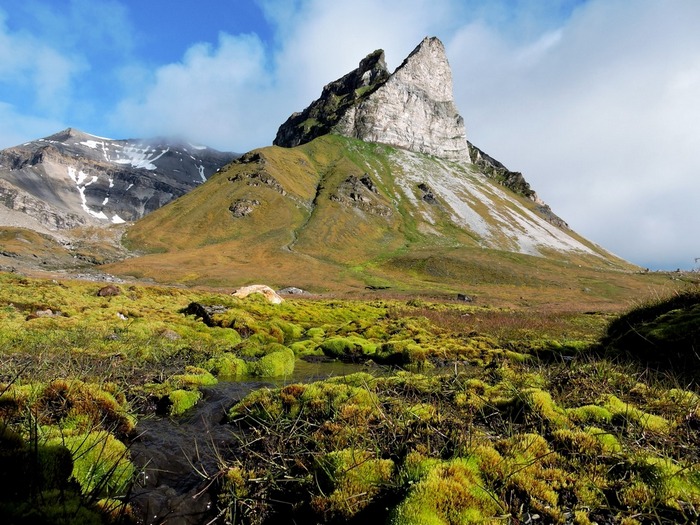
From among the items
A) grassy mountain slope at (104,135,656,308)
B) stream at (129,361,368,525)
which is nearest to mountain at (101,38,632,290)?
grassy mountain slope at (104,135,656,308)

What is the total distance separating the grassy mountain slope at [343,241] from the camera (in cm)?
10200

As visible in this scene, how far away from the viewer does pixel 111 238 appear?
145 m

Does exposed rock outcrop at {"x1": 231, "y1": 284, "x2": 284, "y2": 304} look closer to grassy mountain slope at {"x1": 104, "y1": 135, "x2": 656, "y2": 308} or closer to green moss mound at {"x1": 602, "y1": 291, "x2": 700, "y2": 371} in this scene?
green moss mound at {"x1": 602, "y1": 291, "x2": 700, "y2": 371}

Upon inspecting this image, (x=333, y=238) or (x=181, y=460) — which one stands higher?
(x=333, y=238)

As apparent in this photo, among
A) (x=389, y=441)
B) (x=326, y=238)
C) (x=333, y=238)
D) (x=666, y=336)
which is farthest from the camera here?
(x=333, y=238)

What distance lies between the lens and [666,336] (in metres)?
15.6

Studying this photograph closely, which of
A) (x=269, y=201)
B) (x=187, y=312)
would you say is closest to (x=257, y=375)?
(x=187, y=312)

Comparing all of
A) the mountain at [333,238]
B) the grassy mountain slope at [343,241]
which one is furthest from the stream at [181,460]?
the mountain at [333,238]

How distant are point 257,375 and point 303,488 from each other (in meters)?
11.3

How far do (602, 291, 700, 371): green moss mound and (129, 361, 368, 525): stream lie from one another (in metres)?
13.4

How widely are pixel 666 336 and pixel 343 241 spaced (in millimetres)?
131558

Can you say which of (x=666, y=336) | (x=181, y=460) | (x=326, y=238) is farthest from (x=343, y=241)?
(x=181, y=460)

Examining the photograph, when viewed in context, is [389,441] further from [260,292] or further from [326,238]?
[326,238]

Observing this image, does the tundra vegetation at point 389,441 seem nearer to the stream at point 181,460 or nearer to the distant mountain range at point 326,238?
the stream at point 181,460
